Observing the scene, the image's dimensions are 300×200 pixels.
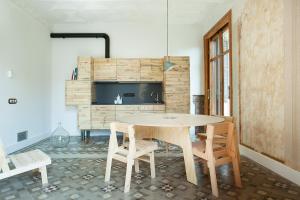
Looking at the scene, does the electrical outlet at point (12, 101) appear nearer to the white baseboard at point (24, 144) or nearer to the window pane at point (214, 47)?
the white baseboard at point (24, 144)

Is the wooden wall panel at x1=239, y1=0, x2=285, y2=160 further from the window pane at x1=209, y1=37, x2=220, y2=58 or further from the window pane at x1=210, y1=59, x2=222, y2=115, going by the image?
the window pane at x1=209, y1=37, x2=220, y2=58

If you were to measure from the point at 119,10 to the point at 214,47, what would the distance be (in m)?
2.55

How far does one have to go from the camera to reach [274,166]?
3.14 metres

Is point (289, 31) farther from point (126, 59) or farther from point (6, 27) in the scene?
point (6, 27)

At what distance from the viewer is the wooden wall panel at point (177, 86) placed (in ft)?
18.3

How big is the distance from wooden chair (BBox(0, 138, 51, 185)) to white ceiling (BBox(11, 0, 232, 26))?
3.21m

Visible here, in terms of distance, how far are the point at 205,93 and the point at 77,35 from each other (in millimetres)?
3738

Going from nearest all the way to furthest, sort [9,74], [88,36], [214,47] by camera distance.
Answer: [9,74]
[214,47]
[88,36]

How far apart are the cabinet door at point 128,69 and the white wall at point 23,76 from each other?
6.30ft

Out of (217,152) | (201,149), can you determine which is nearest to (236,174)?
(217,152)

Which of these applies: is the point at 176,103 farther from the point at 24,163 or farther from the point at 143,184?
the point at 24,163

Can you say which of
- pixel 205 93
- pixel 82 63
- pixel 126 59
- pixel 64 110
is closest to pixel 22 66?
pixel 82 63

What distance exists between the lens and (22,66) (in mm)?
4766

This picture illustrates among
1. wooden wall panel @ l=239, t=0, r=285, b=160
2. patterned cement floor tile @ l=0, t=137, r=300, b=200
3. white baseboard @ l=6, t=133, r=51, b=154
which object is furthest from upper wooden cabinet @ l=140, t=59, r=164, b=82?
white baseboard @ l=6, t=133, r=51, b=154
